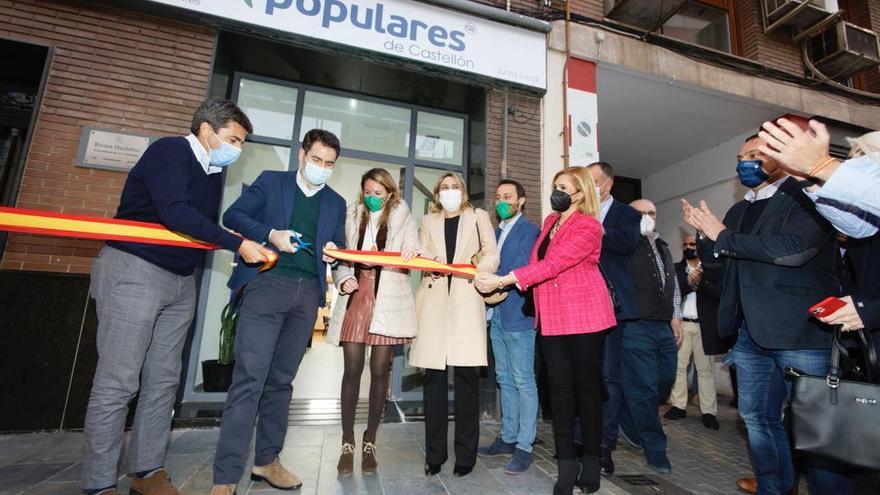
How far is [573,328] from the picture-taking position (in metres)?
2.41

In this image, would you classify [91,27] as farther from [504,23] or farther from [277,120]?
[504,23]

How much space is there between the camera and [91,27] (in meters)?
3.78

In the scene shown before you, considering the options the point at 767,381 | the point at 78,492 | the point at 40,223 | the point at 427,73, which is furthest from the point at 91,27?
the point at 767,381

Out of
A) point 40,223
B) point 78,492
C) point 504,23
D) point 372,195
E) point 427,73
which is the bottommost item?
point 78,492

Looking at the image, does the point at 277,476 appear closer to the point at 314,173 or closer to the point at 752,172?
the point at 314,173

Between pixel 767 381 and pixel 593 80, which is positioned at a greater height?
pixel 593 80

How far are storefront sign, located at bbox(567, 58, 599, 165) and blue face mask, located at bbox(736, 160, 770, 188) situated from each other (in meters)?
2.74

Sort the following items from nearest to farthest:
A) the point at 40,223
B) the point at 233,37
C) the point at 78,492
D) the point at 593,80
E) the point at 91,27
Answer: the point at 40,223
the point at 78,492
the point at 91,27
the point at 233,37
the point at 593,80

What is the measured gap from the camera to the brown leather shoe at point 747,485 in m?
2.64

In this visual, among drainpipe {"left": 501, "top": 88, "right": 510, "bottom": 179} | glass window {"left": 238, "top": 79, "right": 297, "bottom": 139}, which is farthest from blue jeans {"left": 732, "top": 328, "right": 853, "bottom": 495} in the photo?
glass window {"left": 238, "top": 79, "right": 297, "bottom": 139}

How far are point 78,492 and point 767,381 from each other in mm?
4141

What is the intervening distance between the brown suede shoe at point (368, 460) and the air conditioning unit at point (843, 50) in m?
9.47

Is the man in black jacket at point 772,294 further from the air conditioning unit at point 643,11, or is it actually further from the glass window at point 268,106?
the glass window at point 268,106

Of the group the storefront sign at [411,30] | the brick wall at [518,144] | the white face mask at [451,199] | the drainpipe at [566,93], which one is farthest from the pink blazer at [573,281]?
the storefront sign at [411,30]
